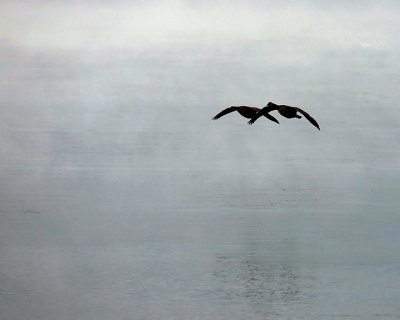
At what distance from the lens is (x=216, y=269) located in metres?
192

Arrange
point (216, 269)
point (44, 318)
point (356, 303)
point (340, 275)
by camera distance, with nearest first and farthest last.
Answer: point (44, 318) → point (356, 303) → point (340, 275) → point (216, 269)

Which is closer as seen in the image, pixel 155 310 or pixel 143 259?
pixel 155 310

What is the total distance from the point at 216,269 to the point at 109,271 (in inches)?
871

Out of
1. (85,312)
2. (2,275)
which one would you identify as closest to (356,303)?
(85,312)

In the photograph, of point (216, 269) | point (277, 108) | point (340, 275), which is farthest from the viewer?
point (216, 269)

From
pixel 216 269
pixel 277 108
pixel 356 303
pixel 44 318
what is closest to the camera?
pixel 277 108

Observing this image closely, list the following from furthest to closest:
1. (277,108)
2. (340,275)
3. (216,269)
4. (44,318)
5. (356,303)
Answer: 1. (216,269)
2. (340,275)
3. (356,303)
4. (44,318)
5. (277,108)

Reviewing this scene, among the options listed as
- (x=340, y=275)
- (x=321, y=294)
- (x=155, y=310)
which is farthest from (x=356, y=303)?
(x=155, y=310)

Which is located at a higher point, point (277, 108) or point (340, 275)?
point (277, 108)

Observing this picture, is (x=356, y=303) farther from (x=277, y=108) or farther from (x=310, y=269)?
(x=277, y=108)

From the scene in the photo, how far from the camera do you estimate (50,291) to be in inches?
6535

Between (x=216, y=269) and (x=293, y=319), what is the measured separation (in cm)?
4432

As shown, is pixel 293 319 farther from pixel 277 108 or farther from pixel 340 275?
pixel 277 108

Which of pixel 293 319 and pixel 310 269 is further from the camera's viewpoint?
pixel 310 269
